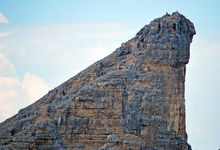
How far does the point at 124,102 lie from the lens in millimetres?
62062

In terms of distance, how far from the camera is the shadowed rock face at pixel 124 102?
6050 cm

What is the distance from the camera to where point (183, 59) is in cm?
6469

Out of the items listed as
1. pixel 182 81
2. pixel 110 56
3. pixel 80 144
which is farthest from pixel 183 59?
pixel 80 144

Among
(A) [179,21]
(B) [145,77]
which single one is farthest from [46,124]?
(A) [179,21]

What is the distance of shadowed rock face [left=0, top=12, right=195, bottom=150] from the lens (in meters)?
60.5

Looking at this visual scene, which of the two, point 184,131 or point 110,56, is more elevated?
point 110,56

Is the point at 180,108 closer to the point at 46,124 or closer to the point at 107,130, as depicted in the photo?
the point at 107,130

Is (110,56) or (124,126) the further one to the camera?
(110,56)

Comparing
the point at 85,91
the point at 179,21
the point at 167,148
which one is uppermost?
the point at 179,21

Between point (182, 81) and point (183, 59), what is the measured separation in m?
1.69

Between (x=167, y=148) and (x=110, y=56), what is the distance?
9.05m

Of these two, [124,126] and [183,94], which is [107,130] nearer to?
[124,126]

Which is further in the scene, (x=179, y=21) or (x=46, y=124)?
(x=179, y=21)

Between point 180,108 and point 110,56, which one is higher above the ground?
point 110,56
